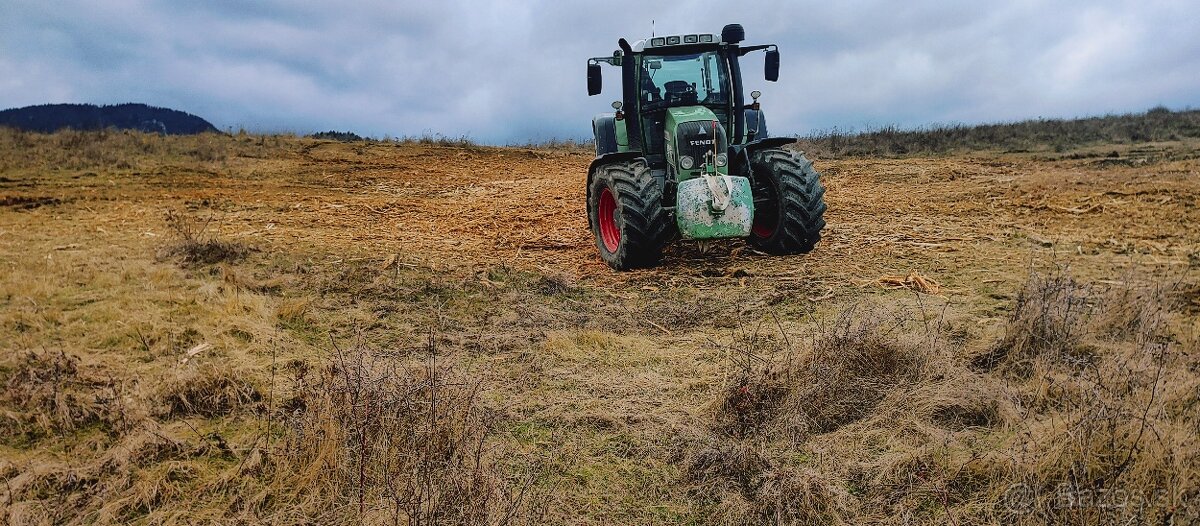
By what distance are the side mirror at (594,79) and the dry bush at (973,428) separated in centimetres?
422

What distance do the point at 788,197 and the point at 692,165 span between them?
1.01m

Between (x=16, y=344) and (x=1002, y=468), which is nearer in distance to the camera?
(x=1002, y=468)

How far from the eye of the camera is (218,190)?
12.9 m

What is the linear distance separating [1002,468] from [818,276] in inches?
153

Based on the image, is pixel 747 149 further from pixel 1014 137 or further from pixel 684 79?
pixel 1014 137

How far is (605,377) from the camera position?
14.1 feet

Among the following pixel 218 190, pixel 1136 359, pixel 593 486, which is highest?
pixel 218 190

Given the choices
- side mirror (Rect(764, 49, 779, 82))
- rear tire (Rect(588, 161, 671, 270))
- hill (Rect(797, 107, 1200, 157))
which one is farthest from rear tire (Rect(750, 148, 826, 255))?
hill (Rect(797, 107, 1200, 157))

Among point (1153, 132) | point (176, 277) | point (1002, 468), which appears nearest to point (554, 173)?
point (176, 277)

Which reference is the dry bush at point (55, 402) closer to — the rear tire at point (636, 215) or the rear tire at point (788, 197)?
the rear tire at point (636, 215)

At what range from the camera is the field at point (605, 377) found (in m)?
2.81

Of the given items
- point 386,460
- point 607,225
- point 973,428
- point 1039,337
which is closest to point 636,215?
point 607,225

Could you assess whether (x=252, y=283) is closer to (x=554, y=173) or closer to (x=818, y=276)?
(x=818, y=276)

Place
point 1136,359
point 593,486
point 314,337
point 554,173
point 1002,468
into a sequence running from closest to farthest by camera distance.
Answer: point 1002,468
point 593,486
point 1136,359
point 314,337
point 554,173
